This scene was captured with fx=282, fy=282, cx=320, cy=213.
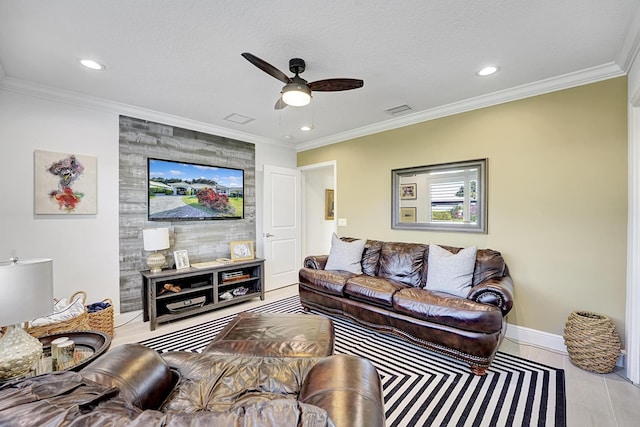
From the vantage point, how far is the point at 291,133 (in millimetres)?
4430

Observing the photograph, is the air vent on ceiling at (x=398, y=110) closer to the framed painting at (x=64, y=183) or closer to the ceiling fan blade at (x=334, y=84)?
the ceiling fan blade at (x=334, y=84)

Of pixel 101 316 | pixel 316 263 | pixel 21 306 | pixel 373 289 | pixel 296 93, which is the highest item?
pixel 296 93

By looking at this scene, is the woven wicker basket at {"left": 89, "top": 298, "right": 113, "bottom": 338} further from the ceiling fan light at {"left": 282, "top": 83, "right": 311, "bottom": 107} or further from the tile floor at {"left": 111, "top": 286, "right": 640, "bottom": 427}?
the ceiling fan light at {"left": 282, "top": 83, "right": 311, "bottom": 107}

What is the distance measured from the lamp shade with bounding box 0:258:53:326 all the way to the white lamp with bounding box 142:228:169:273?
6.42 ft

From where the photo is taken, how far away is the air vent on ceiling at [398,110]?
336cm

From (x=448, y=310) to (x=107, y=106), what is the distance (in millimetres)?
4064

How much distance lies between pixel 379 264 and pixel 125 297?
10.1ft

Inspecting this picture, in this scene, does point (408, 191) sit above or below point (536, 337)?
above

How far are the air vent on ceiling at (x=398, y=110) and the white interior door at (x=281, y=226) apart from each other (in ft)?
6.82

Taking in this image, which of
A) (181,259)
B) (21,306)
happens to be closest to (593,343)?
(21,306)

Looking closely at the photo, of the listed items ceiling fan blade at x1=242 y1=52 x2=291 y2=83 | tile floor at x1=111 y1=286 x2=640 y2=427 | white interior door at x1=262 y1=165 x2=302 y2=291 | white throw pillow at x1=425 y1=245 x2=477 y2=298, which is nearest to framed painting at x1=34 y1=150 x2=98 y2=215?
tile floor at x1=111 y1=286 x2=640 y2=427

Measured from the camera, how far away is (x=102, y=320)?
2.86 meters

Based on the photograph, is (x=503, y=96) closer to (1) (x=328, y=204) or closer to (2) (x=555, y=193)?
(2) (x=555, y=193)

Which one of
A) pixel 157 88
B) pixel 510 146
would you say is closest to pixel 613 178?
pixel 510 146
